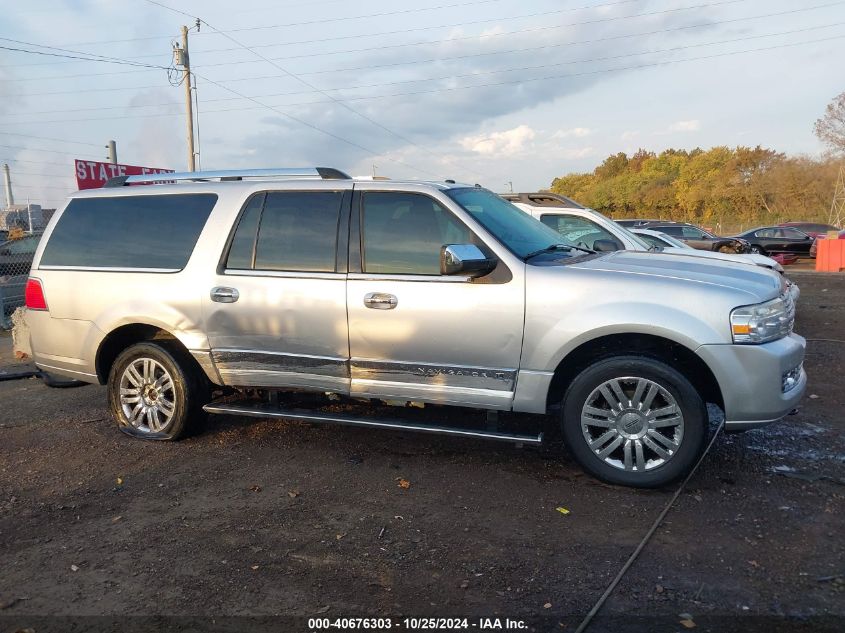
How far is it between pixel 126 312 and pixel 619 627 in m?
4.05

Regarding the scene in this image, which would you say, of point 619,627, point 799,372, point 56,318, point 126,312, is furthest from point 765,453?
point 56,318

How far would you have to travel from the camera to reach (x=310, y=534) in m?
3.64

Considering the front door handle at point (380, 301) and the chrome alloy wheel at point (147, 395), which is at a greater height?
the front door handle at point (380, 301)

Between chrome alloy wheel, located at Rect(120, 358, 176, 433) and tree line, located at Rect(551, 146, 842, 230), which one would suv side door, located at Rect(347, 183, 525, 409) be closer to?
chrome alloy wheel, located at Rect(120, 358, 176, 433)

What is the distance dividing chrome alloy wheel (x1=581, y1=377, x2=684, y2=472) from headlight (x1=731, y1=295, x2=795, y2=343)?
1.79ft

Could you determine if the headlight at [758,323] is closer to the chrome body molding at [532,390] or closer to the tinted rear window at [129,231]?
the chrome body molding at [532,390]

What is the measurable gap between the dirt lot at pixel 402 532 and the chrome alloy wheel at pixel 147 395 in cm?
19

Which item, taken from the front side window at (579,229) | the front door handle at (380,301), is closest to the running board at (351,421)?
the front door handle at (380,301)

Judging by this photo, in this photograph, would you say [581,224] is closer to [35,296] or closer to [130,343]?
[130,343]

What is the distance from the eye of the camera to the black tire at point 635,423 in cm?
396

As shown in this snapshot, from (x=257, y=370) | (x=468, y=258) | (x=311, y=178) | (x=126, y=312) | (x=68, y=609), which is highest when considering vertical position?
(x=311, y=178)

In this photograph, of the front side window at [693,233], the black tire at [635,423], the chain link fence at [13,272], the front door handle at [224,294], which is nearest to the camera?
the black tire at [635,423]

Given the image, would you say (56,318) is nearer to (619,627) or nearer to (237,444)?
(237,444)

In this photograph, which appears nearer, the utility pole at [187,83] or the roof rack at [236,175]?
the roof rack at [236,175]
